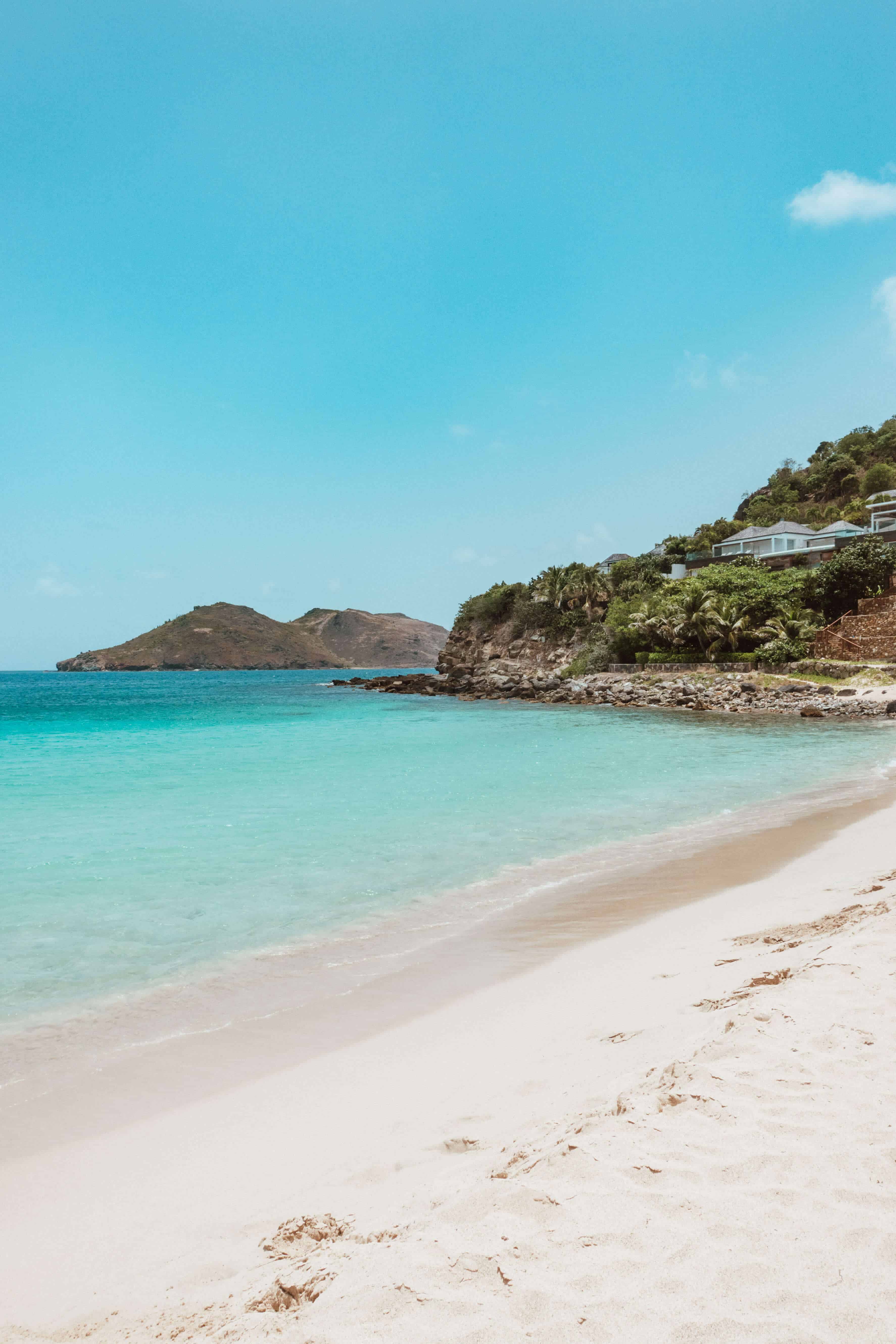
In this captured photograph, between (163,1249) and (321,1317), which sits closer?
(321,1317)

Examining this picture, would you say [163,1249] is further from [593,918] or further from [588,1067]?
[593,918]

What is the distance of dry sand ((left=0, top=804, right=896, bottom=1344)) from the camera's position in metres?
2.37

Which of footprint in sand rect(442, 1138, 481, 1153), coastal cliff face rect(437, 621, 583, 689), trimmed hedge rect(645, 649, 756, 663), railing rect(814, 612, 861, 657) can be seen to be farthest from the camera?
coastal cliff face rect(437, 621, 583, 689)

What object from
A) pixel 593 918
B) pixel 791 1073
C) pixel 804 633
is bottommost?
pixel 593 918

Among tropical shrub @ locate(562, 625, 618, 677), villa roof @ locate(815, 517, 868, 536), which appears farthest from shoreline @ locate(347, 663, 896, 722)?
villa roof @ locate(815, 517, 868, 536)

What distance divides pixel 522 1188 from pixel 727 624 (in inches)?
1777

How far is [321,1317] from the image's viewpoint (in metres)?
2.42

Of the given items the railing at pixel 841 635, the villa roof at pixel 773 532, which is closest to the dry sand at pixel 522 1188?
the railing at pixel 841 635

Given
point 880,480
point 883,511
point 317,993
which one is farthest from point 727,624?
point 880,480

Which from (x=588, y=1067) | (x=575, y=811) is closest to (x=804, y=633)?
(x=575, y=811)

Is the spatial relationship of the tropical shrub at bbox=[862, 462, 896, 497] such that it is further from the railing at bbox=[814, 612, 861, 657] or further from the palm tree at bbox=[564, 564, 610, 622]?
the railing at bbox=[814, 612, 861, 657]

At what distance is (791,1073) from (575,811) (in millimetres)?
9959

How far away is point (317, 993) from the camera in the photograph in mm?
6277

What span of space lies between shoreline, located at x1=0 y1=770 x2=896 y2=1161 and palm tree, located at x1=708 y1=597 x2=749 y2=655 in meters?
36.4
